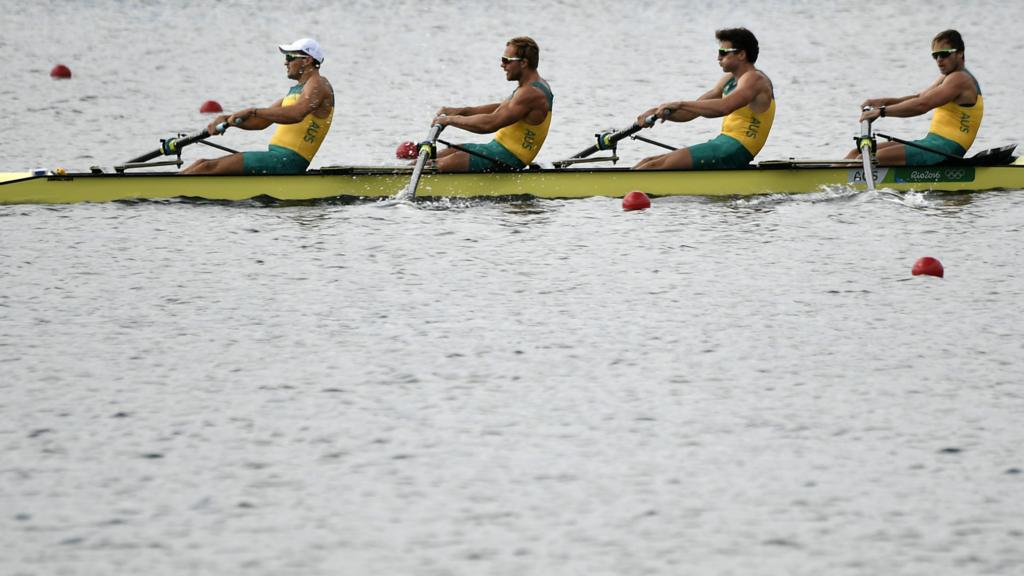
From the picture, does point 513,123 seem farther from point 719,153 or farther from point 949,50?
point 949,50

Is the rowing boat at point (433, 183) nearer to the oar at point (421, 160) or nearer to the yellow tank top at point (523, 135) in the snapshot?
the oar at point (421, 160)

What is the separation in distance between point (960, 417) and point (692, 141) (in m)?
14.5

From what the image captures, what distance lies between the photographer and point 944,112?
16438mm

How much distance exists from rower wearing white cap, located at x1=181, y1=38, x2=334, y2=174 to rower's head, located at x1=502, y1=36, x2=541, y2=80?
171cm

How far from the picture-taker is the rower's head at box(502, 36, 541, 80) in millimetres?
16125

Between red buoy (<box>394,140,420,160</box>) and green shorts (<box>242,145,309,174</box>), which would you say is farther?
red buoy (<box>394,140,420,160</box>)

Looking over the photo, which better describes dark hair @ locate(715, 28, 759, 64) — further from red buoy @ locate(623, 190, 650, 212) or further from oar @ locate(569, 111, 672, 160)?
red buoy @ locate(623, 190, 650, 212)

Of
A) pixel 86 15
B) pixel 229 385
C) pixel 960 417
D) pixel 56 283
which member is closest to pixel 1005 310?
pixel 960 417

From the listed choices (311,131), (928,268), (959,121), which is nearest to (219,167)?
(311,131)

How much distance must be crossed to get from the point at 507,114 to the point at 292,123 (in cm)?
202

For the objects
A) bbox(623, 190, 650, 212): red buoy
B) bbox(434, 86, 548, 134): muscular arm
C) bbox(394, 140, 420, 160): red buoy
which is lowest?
bbox(623, 190, 650, 212): red buoy

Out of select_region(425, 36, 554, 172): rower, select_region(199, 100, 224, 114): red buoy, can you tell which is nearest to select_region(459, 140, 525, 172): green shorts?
select_region(425, 36, 554, 172): rower

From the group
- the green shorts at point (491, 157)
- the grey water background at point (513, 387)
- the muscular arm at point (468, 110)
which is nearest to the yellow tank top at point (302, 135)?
the grey water background at point (513, 387)

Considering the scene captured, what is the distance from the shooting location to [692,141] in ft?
77.3
